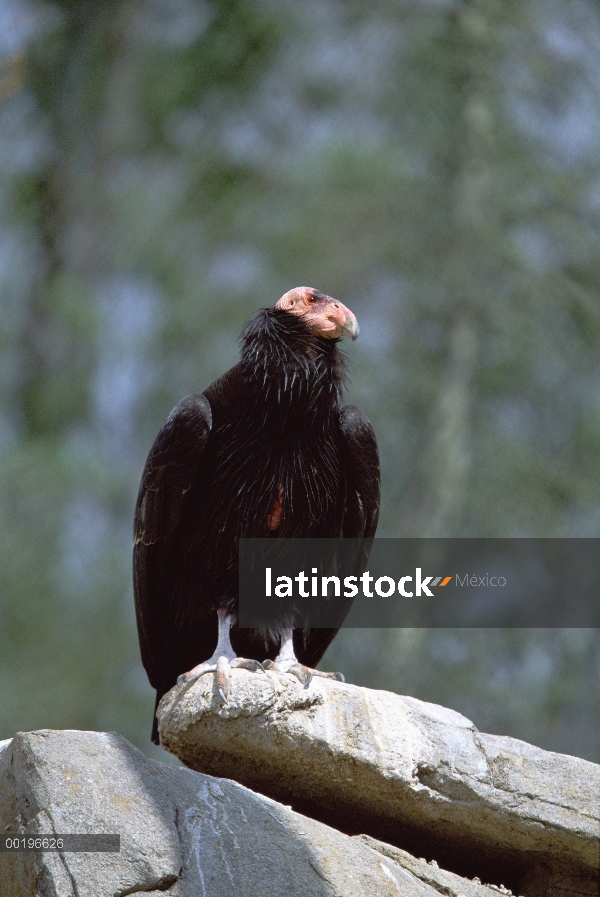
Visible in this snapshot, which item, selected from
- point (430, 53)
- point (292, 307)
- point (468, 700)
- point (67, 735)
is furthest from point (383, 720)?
point (430, 53)

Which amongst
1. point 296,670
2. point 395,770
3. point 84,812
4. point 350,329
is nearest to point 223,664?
point 296,670

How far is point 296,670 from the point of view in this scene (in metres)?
3.95

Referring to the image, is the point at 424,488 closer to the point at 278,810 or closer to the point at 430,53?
the point at 430,53

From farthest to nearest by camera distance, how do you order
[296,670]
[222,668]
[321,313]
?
[321,313] → [296,670] → [222,668]

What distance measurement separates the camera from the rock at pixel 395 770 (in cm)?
358

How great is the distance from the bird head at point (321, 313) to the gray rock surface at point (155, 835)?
6.07 ft

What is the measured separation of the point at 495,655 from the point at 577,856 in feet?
19.7

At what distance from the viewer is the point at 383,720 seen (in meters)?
3.65

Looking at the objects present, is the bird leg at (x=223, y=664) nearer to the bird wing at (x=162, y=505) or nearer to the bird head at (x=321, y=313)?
the bird wing at (x=162, y=505)

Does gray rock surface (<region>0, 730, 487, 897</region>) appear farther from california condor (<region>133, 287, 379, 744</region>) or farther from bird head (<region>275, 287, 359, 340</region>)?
bird head (<region>275, 287, 359, 340</region>)

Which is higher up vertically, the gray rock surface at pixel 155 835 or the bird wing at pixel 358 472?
the bird wing at pixel 358 472

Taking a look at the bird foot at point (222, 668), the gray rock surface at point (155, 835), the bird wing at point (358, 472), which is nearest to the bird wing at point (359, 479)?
the bird wing at point (358, 472)

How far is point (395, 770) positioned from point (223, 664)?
0.66 metres

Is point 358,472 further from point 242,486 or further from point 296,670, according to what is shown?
point 296,670
